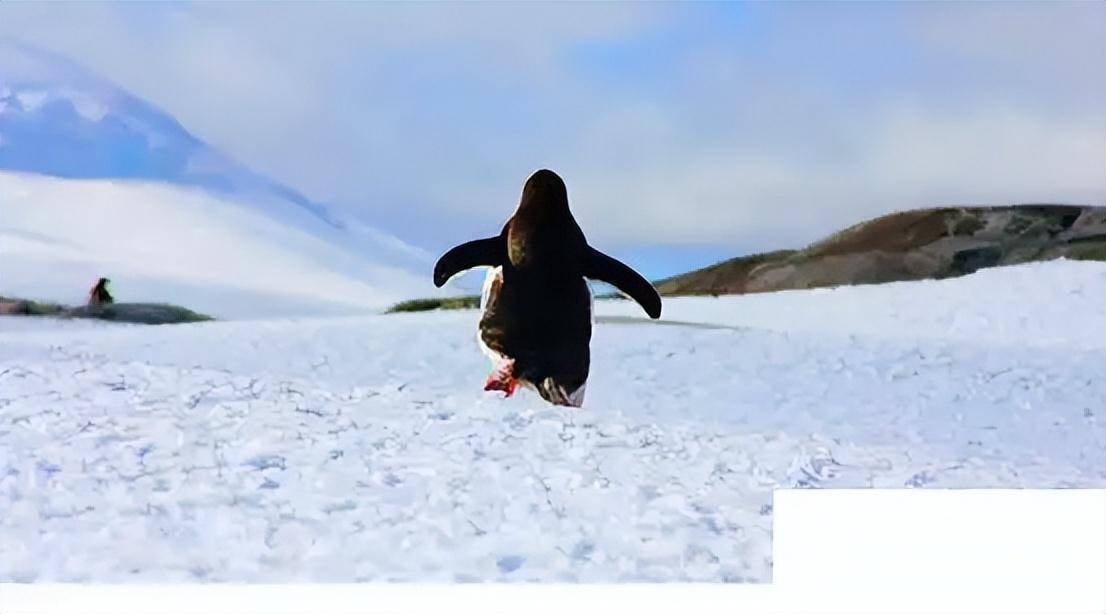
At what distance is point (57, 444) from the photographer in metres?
1.59

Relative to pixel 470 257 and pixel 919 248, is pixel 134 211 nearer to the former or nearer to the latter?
pixel 470 257

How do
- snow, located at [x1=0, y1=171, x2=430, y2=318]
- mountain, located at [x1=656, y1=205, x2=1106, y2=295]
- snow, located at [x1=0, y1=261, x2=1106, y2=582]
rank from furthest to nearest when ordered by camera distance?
mountain, located at [x1=656, y1=205, x2=1106, y2=295]
snow, located at [x1=0, y1=171, x2=430, y2=318]
snow, located at [x1=0, y1=261, x2=1106, y2=582]

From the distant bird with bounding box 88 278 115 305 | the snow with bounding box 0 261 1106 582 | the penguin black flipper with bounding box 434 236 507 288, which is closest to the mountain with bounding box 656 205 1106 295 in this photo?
the snow with bounding box 0 261 1106 582

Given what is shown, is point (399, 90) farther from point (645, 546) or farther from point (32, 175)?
point (645, 546)

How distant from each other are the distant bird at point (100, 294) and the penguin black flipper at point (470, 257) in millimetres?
484

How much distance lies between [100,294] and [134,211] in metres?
0.13

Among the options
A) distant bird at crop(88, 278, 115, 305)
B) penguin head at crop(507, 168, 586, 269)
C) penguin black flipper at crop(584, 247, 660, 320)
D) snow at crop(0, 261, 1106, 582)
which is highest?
penguin head at crop(507, 168, 586, 269)

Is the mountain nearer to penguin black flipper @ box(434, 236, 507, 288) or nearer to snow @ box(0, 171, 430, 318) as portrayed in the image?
penguin black flipper @ box(434, 236, 507, 288)

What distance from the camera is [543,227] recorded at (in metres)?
1.71

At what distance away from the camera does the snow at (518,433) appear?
60.9 inches

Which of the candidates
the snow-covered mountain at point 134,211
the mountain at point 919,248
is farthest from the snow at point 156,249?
the mountain at point 919,248

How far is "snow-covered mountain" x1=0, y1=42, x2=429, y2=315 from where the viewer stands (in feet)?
5.45

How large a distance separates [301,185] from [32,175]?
15.2 inches

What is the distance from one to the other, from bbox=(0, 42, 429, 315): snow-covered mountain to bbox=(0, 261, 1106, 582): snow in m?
0.08
